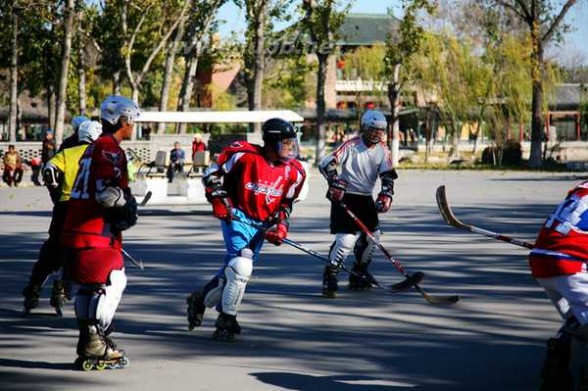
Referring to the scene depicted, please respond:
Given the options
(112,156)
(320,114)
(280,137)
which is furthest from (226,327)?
(320,114)

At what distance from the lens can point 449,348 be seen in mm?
8320

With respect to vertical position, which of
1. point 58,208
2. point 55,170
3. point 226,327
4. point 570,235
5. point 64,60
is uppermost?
point 64,60

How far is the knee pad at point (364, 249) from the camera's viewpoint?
1184 cm

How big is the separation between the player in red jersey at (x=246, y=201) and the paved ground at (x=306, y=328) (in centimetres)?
33

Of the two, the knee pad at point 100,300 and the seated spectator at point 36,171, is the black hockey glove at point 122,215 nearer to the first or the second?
the knee pad at point 100,300

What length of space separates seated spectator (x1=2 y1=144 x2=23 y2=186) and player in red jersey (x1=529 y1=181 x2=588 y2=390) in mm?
33463

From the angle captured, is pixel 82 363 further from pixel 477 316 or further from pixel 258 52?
pixel 258 52

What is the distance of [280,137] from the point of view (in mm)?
8812

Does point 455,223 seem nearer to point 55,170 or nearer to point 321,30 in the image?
point 55,170

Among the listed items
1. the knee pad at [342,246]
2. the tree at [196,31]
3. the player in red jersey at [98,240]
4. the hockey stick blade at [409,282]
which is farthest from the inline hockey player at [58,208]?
the tree at [196,31]

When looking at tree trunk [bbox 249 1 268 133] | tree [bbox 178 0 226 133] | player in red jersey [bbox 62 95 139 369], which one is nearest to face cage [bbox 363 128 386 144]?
player in red jersey [bbox 62 95 139 369]

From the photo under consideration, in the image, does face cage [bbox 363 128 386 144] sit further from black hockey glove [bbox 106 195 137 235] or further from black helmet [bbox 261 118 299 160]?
black hockey glove [bbox 106 195 137 235]

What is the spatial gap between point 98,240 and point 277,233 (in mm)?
1652

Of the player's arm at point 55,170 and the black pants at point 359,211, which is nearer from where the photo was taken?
the player's arm at point 55,170
